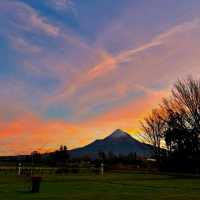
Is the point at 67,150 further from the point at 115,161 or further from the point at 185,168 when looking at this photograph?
the point at 185,168

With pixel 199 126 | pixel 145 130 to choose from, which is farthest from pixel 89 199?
pixel 145 130

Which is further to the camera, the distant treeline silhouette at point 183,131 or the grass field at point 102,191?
the distant treeline silhouette at point 183,131

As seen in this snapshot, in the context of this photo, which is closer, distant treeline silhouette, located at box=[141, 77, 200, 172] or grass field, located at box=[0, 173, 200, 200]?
grass field, located at box=[0, 173, 200, 200]

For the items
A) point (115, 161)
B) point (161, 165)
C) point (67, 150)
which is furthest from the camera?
point (67, 150)

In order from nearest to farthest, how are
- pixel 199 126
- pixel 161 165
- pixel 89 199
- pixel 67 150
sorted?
pixel 89 199, pixel 199 126, pixel 161 165, pixel 67 150

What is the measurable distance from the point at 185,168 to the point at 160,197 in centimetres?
5457

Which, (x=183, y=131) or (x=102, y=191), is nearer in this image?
(x=102, y=191)

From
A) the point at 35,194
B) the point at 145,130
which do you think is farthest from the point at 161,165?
the point at 35,194

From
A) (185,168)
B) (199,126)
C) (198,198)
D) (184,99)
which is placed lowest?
(198,198)

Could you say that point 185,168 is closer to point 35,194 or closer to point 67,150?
point 67,150

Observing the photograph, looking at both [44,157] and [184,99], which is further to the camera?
[44,157]

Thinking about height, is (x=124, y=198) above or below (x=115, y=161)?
below

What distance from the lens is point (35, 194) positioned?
2739 centimetres

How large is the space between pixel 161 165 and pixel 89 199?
60.8 meters
